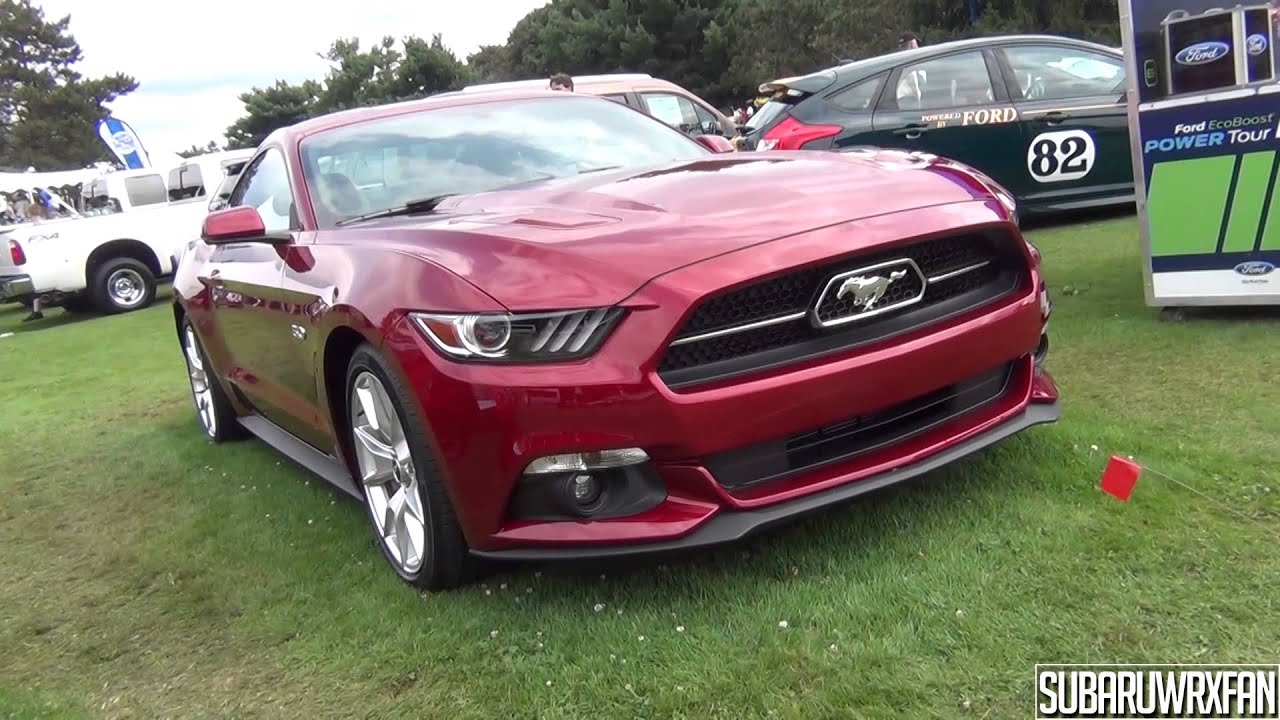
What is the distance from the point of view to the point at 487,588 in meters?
2.90

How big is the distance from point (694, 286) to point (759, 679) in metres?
0.92

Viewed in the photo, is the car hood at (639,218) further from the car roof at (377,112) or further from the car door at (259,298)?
the car roof at (377,112)

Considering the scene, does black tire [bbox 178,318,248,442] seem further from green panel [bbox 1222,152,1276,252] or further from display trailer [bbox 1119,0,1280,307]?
green panel [bbox 1222,152,1276,252]

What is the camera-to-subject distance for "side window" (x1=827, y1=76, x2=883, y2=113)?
7.80m

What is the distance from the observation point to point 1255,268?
4465 millimetres

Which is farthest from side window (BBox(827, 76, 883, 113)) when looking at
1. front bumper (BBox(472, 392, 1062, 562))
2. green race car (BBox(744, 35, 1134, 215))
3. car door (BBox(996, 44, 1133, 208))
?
front bumper (BBox(472, 392, 1062, 562))

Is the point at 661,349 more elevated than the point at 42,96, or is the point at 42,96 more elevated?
the point at 42,96

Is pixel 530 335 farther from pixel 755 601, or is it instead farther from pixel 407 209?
pixel 407 209

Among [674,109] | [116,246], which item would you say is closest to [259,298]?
[674,109]

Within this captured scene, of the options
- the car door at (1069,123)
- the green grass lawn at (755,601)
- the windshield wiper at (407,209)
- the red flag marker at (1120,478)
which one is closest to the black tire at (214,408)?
the green grass lawn at (755,601)

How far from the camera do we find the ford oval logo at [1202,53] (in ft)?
14.3

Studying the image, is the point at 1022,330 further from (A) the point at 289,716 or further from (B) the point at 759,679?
(A) the point at 289,716

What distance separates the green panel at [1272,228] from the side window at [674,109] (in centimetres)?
777

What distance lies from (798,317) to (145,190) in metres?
13.6
